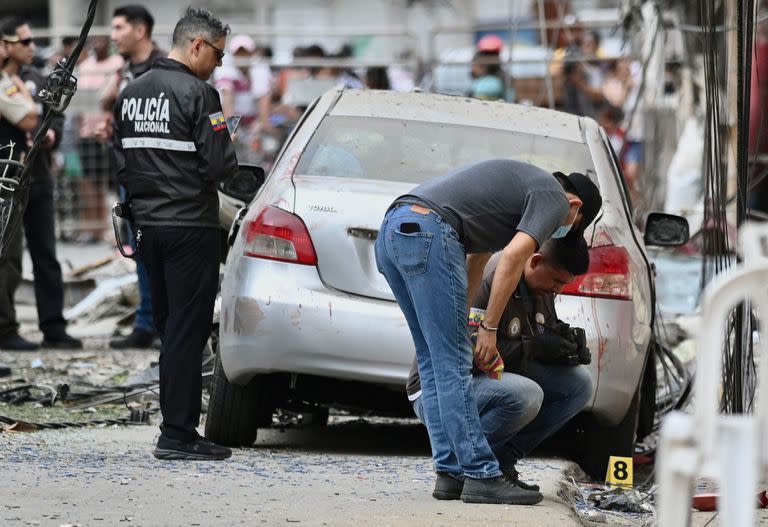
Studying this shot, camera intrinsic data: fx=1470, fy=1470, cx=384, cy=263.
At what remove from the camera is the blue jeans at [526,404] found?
16.7 ft

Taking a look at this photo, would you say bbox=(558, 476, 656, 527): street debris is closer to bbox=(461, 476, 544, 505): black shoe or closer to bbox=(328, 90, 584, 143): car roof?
bbox=(461, 476, 544, 505): black shoe

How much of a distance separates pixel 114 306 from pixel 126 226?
25.8 inches

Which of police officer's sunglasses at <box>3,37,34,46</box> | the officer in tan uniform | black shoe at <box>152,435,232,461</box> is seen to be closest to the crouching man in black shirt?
black shoe at <box>152,435,232,461</box>

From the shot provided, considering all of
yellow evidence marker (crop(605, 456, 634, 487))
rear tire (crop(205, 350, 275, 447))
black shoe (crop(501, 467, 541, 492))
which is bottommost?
yellow evidence marker (crop(605, 456, 634, 487))

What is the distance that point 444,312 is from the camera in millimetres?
4918

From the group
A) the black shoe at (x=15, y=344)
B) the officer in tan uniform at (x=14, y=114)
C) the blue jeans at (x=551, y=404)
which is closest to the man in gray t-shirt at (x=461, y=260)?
the blue jeans at (x=551, y=404)

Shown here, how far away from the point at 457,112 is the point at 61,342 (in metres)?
4.02

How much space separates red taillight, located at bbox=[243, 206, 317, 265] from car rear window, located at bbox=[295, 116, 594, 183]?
434mm

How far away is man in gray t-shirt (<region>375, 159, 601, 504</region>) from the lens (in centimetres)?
490

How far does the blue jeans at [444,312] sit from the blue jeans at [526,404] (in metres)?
0.14


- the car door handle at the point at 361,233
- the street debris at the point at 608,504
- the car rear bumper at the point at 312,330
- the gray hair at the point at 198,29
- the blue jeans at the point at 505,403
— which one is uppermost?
the gray hair at the point at 198,29

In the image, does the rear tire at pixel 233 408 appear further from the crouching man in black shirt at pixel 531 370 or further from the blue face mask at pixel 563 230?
the blue face mask at pixel 563 230

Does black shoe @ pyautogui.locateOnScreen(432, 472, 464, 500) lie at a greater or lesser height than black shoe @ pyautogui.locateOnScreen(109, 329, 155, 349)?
lesser

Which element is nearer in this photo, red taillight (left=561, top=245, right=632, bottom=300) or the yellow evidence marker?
red taillight (left=561, top=245, right=632, bottom=300)
